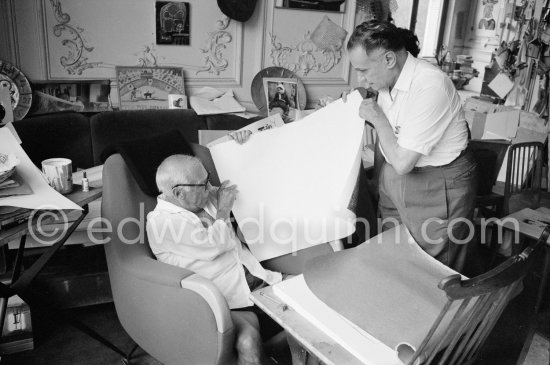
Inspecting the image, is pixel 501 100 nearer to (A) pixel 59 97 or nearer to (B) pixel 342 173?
(B) pixel 342 173

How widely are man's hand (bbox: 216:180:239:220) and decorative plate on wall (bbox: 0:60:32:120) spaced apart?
4.59 feet

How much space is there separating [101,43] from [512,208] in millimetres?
2810

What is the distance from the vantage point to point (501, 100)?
4758 mm

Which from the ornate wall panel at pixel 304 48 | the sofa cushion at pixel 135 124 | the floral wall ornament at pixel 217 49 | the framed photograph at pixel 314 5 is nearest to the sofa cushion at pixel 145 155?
the sofa cushion at pixel 135 124

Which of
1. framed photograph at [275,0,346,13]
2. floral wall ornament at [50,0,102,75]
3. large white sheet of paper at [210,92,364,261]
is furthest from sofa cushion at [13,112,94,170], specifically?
framed photograph at [275,0,346,13]

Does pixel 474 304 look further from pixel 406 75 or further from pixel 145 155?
pixel 145 155

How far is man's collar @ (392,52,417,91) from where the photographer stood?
178 cm

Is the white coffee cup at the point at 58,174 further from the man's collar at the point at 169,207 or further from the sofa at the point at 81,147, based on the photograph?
the sofa at the point at 81,147

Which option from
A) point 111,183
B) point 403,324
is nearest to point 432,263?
point 403,324

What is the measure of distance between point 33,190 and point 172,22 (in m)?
1.75

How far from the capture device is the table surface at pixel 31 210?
143 cm

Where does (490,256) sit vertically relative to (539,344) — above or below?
below

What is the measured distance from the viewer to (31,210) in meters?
1.50

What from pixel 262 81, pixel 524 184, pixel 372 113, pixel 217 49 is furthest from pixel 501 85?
pixel 372 113
